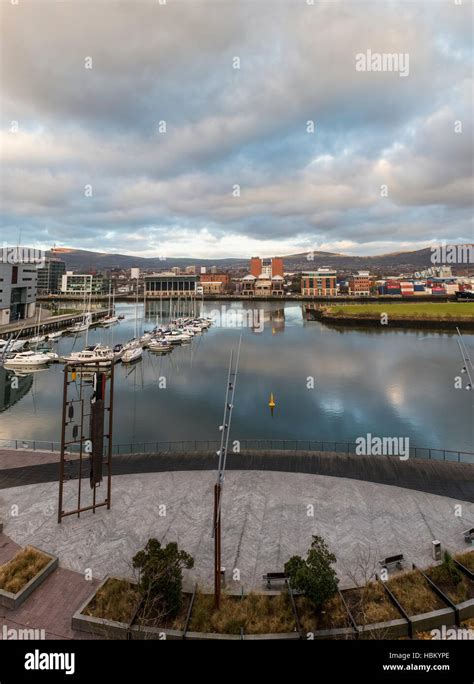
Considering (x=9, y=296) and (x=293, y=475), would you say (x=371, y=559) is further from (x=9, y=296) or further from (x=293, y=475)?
(x=9, y=296)

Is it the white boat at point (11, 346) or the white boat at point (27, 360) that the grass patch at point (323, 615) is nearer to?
the white boat at point (27, 360)

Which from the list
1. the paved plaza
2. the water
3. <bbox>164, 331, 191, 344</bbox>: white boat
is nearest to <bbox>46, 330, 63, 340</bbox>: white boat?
the water

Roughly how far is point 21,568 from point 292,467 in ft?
33.0

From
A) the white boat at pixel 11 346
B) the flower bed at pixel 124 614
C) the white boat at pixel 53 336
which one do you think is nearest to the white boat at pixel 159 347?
the white boat at pixel 53 336

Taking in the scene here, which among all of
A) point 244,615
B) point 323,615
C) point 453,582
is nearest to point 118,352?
point 244,615

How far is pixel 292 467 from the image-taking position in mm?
15891

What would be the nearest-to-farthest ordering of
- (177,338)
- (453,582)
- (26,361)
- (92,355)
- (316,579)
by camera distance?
1. (316,579)
2. (453,582)
3. (26,361)
4. (92,355)
5. (177,338)

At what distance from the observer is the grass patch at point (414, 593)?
8242 millimetres

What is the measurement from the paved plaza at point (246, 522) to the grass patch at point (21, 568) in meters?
0.55

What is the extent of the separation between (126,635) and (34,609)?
2.43 meters
